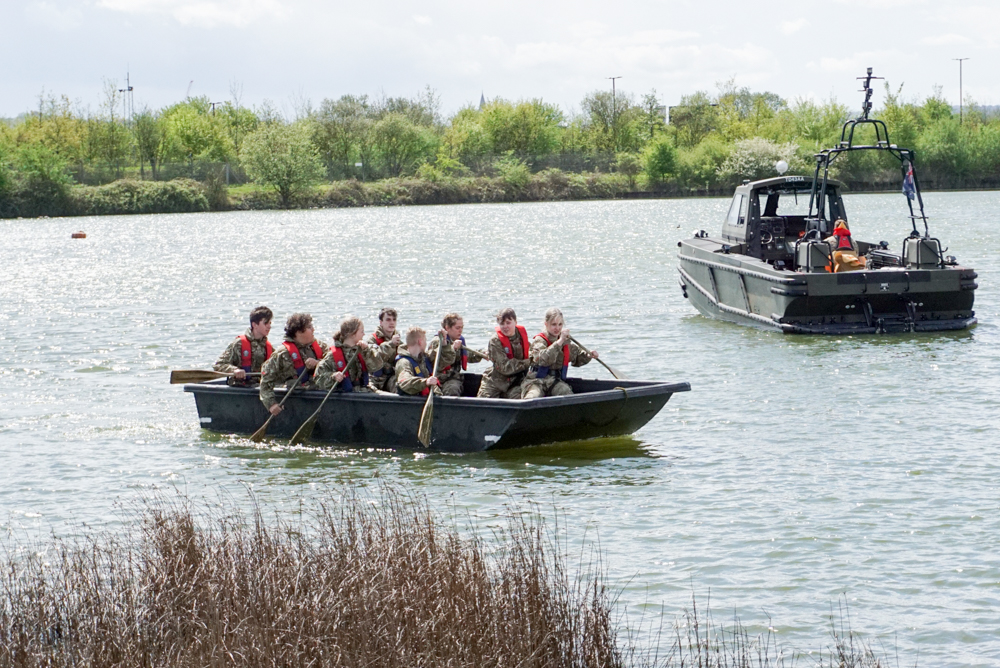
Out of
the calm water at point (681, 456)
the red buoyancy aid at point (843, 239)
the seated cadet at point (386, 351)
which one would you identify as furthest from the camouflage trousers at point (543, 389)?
the red buoyancy aid at point (843, 239)

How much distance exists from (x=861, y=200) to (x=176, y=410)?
65648mm

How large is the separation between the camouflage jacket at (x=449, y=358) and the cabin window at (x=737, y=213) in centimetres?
989

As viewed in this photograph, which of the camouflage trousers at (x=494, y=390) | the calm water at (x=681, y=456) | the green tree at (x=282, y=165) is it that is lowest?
the calm water at (x=681, y=456)

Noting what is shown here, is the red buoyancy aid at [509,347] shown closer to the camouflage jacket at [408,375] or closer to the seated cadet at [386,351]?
the camouflage jacket at [408,375]

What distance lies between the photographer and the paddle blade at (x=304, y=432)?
12.5 m

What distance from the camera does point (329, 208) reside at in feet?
278

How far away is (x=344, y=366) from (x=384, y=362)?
39 centimetres

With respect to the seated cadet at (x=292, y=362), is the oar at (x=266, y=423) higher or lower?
lower

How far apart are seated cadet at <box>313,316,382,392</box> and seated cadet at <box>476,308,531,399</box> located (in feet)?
3.55

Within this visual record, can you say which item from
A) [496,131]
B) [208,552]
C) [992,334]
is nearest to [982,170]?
[496,131]

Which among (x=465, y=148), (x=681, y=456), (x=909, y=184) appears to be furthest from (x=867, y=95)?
(x=465, y=148)

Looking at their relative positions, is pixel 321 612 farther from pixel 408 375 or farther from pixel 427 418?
pixel 408 375

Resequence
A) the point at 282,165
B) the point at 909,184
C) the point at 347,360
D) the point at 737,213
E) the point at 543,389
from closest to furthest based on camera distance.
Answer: the point at 543,389 → the point at 347,360 → the point at 909,184 → the point at 737,213 → the point at 282,165

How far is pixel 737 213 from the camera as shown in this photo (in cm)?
2156
